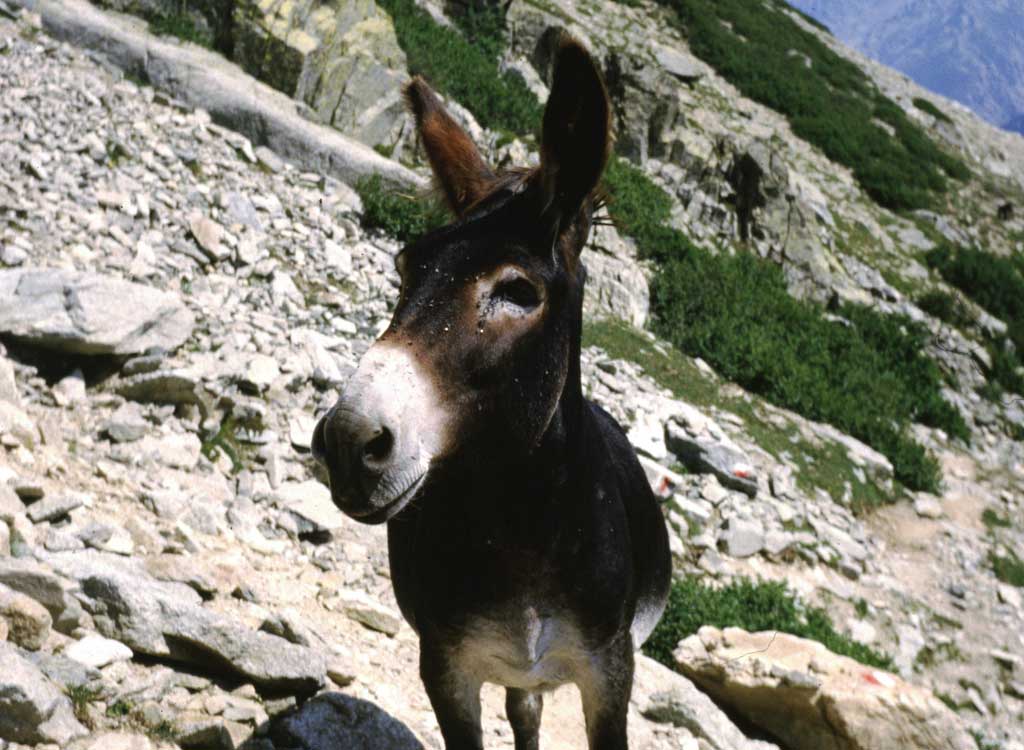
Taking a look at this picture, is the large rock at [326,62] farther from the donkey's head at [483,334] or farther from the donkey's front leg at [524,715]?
the donkey's head at [483,334]

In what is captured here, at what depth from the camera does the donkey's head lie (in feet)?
5.80

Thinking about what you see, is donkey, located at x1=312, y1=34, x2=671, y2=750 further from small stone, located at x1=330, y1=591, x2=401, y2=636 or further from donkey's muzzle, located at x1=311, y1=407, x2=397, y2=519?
small stone, located at x1=330, y1=591, x2=401, y2=636

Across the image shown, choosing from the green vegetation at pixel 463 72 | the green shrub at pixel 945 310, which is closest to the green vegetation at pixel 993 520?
the green shrub at pixel 945 310

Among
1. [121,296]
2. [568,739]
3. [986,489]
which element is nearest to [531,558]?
[568,739]

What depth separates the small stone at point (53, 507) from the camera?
14.6 ft

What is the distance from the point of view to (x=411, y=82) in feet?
9.64

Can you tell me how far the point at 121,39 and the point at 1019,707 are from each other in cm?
1423

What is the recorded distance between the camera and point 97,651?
11.1 ft

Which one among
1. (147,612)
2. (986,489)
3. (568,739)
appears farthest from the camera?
(986,489)

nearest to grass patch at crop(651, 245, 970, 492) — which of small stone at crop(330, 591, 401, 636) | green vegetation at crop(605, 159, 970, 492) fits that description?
green vegetation at crop(605, 159, 970, 492)

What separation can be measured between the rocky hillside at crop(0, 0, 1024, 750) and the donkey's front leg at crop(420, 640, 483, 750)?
94cm

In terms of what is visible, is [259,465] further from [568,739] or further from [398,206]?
[398,206]

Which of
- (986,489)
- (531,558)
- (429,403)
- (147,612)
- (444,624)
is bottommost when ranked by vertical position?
(986,489)

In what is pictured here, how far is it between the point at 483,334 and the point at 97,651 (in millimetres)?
2563
